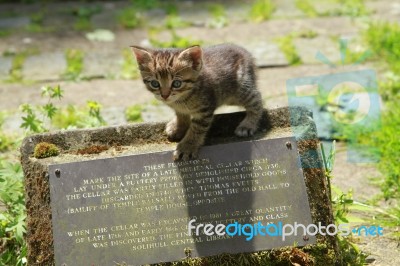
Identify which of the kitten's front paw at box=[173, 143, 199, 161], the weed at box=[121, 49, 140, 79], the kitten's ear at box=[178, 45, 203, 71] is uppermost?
the kitten's ear at box=[178, 45, 203, 71]

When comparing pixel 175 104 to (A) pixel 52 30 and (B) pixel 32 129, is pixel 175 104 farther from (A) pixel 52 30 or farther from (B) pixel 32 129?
(A) pixel 52 30

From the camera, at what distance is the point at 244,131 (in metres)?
3.39

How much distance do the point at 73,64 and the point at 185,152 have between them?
339 cm

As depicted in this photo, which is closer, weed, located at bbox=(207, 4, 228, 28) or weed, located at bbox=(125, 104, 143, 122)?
weed, located at bbox=(125, 104, 143, 122)

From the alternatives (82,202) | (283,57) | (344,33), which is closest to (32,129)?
(82,202)

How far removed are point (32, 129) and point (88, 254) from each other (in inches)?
48.2

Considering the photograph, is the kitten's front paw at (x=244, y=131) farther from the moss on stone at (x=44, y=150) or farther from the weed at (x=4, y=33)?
the weed at (x=4, y=33)

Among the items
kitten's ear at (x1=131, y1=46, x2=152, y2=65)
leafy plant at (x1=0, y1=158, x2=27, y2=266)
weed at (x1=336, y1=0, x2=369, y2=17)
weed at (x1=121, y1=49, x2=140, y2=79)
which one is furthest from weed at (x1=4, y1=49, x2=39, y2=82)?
weed at (x1=336, y1=0, x2=369, y2=17)

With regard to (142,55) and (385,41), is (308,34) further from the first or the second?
(142,55)

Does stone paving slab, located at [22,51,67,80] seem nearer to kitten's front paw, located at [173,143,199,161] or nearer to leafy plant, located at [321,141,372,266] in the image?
kitten's front paw, located at [173,143,199,161]

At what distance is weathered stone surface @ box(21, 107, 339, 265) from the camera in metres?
3.09

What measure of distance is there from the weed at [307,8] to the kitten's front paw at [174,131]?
4.50 meters

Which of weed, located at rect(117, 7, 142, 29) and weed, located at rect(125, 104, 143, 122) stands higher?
weed, located at rect(117, 7, 142, 29)

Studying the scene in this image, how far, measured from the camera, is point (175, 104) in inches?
137
